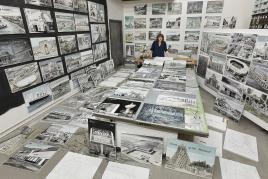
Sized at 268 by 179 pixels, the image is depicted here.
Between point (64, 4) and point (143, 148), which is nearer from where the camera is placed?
point (143, 148)

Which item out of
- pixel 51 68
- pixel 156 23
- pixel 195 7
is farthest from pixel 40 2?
pixel 195 7

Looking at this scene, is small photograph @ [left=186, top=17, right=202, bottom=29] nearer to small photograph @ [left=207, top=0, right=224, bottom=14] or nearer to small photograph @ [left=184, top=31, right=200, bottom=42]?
small photograph @ [left=184, top=31, right=200, bottom=42]

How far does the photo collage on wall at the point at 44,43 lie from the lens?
1997mm

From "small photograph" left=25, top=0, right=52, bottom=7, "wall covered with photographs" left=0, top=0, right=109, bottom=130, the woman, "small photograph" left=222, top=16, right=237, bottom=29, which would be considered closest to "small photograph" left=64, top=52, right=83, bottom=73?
"wall covered with photographs" left=0, top=0, right=109, bottom=130

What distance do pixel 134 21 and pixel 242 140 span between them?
4.45 meters

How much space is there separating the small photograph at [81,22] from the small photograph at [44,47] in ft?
2.32

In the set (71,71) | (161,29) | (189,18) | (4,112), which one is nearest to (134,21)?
(161,29)

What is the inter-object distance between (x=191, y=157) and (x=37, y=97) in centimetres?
225

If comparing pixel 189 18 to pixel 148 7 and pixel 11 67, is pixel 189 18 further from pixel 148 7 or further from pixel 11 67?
pixel 11 67

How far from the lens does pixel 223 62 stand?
270 centimetres

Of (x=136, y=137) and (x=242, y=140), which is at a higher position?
(x=136, y=137)

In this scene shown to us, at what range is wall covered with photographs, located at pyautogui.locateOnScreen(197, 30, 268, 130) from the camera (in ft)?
6.47

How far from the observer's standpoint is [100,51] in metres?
4.07

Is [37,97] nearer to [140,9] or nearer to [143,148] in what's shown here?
[143,148]
